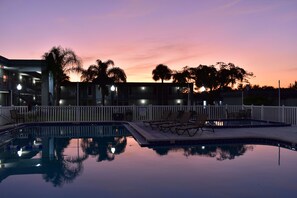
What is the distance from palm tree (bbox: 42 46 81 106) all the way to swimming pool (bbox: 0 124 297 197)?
46.5ft

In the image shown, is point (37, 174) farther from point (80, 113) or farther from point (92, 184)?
point (80, 113)

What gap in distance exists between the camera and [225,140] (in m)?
12.6

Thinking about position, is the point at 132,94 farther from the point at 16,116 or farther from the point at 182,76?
the point at 16,116

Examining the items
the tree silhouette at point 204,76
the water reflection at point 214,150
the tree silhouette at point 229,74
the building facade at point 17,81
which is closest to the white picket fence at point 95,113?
the building facade at point 17,81

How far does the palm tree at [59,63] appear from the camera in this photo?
2605cm

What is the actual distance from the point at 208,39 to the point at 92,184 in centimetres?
2030

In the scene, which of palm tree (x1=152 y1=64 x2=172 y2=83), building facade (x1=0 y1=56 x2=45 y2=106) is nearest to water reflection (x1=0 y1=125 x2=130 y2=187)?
building facade (x1=0 y1=56 x2=45 y2=106)

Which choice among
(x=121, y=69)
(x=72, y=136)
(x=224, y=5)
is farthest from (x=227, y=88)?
(x=72, y=136)

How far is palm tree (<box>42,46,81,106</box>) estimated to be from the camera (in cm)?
2605

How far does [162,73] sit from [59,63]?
2887cm

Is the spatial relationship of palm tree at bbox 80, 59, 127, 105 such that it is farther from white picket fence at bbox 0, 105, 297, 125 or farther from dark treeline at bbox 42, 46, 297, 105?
white picket fence at bbox 0, 105, 297, 125

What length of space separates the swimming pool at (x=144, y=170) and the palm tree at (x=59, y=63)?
14.2 m

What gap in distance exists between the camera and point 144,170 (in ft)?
27.1

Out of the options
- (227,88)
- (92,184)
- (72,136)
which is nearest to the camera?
(92,184)
